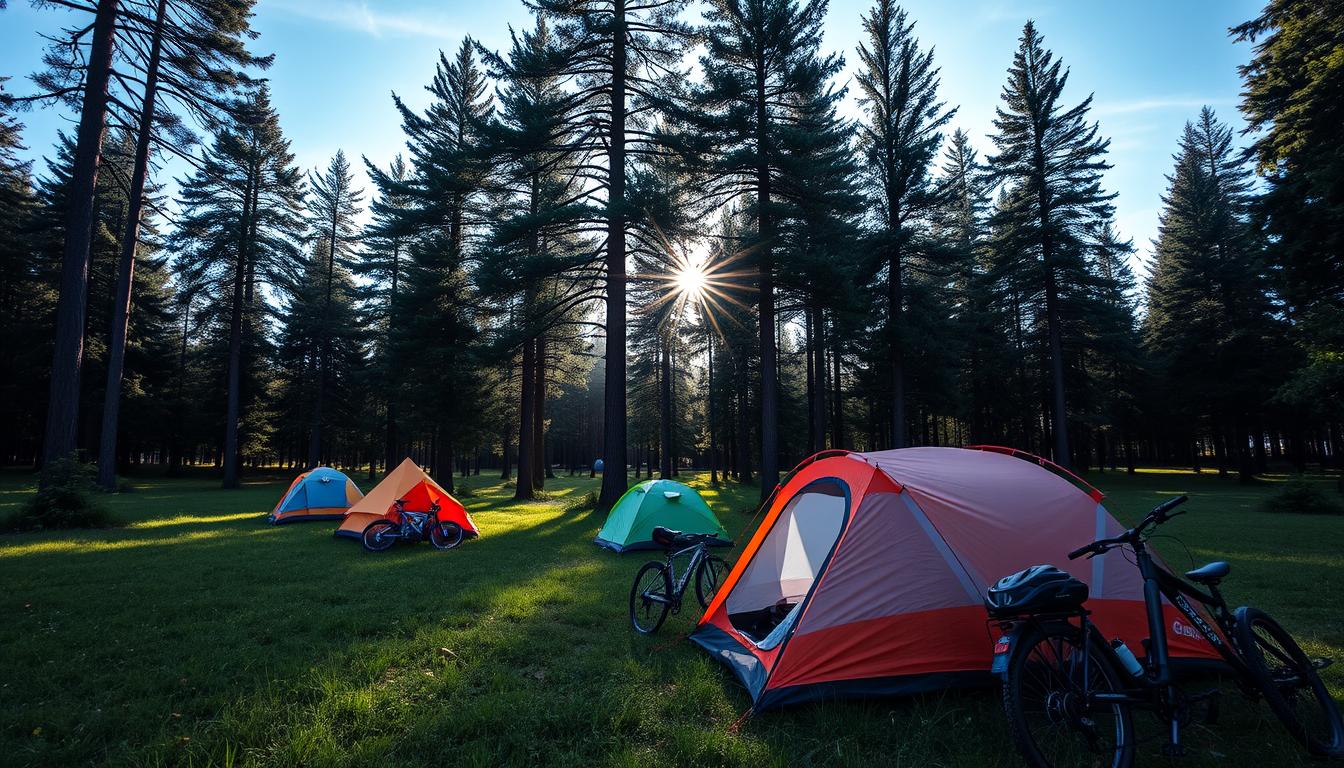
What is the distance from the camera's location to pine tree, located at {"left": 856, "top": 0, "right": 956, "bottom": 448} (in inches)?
780

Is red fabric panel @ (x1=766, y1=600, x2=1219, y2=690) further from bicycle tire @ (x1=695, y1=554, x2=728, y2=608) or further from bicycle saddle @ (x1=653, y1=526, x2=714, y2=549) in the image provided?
bicycle saddle @ (x1=653, y1=526, x2=714, y2=549)

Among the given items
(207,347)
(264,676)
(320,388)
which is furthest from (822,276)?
(207,347)

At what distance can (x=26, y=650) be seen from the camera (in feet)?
15.8

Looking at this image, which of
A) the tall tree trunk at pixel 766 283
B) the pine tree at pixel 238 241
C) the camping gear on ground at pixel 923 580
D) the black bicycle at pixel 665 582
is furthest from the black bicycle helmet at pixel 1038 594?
the pine tree at pixel 238 241

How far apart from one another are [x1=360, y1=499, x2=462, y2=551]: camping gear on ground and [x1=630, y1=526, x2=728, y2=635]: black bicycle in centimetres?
612

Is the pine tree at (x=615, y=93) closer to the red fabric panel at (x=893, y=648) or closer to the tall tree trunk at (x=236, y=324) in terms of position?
the red fabric panel at (x=893, y=648)

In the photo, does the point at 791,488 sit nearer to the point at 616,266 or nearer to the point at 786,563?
the point at 786,563

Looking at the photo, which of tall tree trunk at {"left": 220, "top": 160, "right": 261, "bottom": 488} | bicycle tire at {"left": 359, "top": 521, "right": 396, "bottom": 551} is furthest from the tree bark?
tall tree trunk at {"left": 220, "top": 160, "right": 261, "bottom": 488}

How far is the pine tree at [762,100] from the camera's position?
1505cm

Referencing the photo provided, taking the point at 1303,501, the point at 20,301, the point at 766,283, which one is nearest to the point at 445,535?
the point at 766,283

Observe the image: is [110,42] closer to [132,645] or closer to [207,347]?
Result: [132,645]

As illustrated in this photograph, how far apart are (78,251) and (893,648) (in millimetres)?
17580

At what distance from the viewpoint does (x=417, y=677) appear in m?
4.47

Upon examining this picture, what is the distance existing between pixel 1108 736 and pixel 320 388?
3599cm
